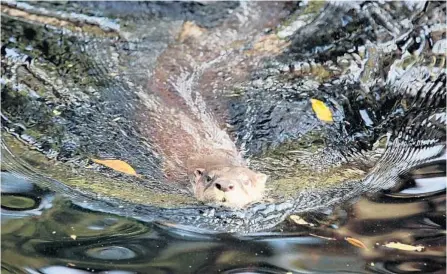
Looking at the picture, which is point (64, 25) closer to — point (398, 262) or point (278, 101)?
point (278, 101)

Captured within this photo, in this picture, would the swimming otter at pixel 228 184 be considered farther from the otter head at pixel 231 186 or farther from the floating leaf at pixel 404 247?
the floating leaf at pixel 404 247

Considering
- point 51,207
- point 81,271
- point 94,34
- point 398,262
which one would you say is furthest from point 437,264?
point 94,34

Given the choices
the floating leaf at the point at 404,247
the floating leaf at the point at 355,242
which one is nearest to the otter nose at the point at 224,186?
the floating leaf at the point at 355,242

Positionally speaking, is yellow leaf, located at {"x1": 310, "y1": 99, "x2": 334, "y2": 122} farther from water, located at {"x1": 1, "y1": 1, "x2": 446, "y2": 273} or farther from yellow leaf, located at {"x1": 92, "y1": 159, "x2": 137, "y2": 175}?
yellow leaf, located at {"x1": 92, "y1": 159, "x2": 137, "y2": 175}

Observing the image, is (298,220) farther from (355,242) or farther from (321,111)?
(321,111)

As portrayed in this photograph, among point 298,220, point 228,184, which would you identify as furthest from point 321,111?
point 298,220
